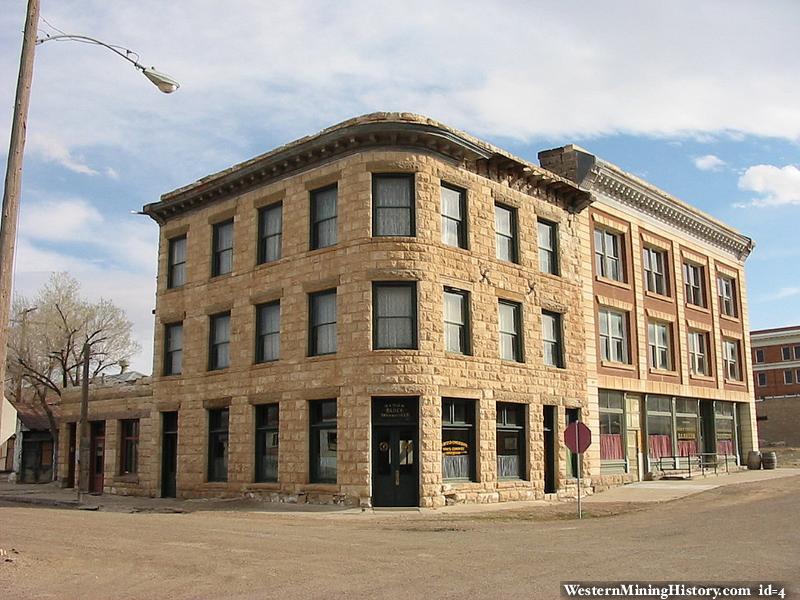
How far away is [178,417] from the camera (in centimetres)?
2877

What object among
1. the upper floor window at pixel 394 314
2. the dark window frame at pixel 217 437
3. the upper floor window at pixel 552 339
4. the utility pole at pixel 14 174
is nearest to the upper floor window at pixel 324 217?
the upper floor window at pixel 394 314

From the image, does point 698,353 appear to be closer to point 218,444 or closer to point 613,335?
point 613,335

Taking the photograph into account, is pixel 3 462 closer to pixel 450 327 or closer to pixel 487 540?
pixel 450 327

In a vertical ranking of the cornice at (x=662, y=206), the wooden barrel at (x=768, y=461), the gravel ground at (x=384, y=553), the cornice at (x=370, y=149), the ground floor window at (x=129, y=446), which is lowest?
the gravel ground at (x=384, y=553)

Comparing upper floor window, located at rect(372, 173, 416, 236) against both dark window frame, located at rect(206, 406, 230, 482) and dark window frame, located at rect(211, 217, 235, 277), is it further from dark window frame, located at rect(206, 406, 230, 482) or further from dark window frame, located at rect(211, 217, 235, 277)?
dark window frame, located at rect(206, 406, 230, 482)

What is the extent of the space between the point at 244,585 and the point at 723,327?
3450 centimetres

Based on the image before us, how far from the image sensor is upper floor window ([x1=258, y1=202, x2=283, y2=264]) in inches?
1051

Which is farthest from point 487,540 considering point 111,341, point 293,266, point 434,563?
point 111,341

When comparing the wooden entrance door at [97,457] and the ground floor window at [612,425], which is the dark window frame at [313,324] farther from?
the wooden entrance door at [97,457]

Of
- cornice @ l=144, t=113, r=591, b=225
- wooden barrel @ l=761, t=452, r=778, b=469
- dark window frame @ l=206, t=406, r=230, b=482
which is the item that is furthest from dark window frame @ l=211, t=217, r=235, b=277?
wooden barrel @ l=761, t=452, r=778, b=469

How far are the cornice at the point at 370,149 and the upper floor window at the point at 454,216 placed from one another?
0.92m

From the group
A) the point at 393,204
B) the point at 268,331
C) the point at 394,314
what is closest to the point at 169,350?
the point at 268,331

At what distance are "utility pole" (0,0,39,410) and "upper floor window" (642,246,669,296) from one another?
26929 millimetres

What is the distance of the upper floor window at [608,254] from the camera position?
103ft
